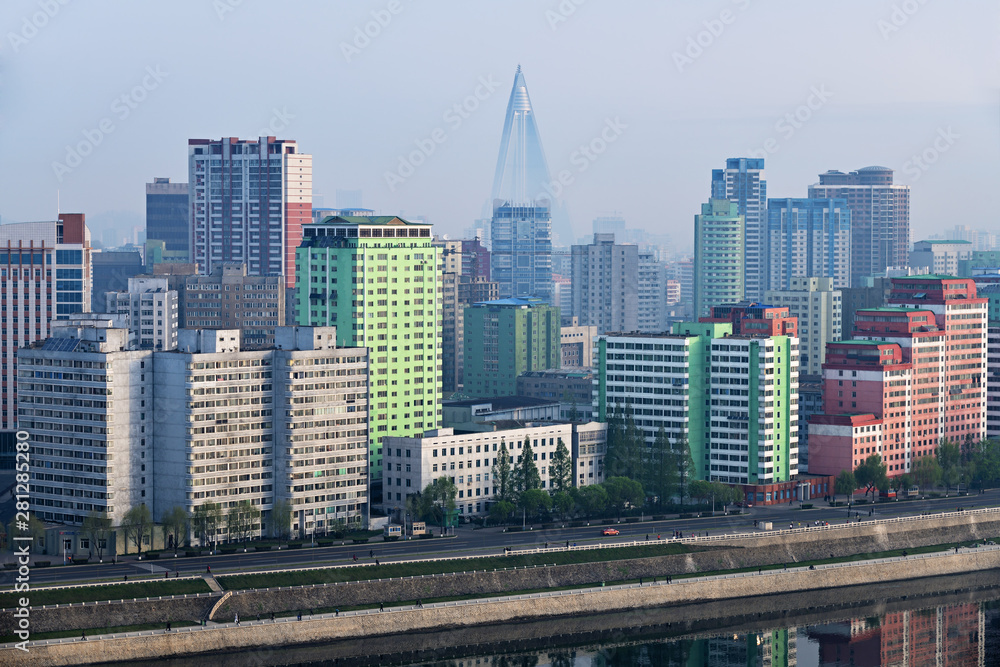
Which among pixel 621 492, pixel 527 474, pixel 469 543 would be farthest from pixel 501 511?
pixel 621 492

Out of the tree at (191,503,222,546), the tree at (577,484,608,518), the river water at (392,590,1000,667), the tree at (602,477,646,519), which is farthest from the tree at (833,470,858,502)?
the tree at (191,503,222,546)

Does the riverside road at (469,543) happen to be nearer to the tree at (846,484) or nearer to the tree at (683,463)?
the tree at (846,484)

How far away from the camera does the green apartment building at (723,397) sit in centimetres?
19050

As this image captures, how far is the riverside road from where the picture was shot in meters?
144

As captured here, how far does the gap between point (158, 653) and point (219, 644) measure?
15.8 feet

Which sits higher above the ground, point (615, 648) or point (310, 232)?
point (310, 232)

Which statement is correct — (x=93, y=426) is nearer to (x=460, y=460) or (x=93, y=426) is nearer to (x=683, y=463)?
(x=460, y=460)

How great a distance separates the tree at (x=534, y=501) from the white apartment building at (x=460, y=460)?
5.71 metres

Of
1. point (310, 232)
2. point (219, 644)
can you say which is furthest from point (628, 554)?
point (310, 232)

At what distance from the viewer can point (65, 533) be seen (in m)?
155

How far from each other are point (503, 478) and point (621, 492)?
11.6 metres

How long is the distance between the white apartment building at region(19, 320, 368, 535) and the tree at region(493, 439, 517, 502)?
58.2 ft

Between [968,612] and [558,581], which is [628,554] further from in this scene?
[968,612]

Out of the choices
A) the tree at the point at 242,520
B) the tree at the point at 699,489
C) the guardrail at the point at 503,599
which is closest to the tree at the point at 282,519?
the tree at the point at 242,520
